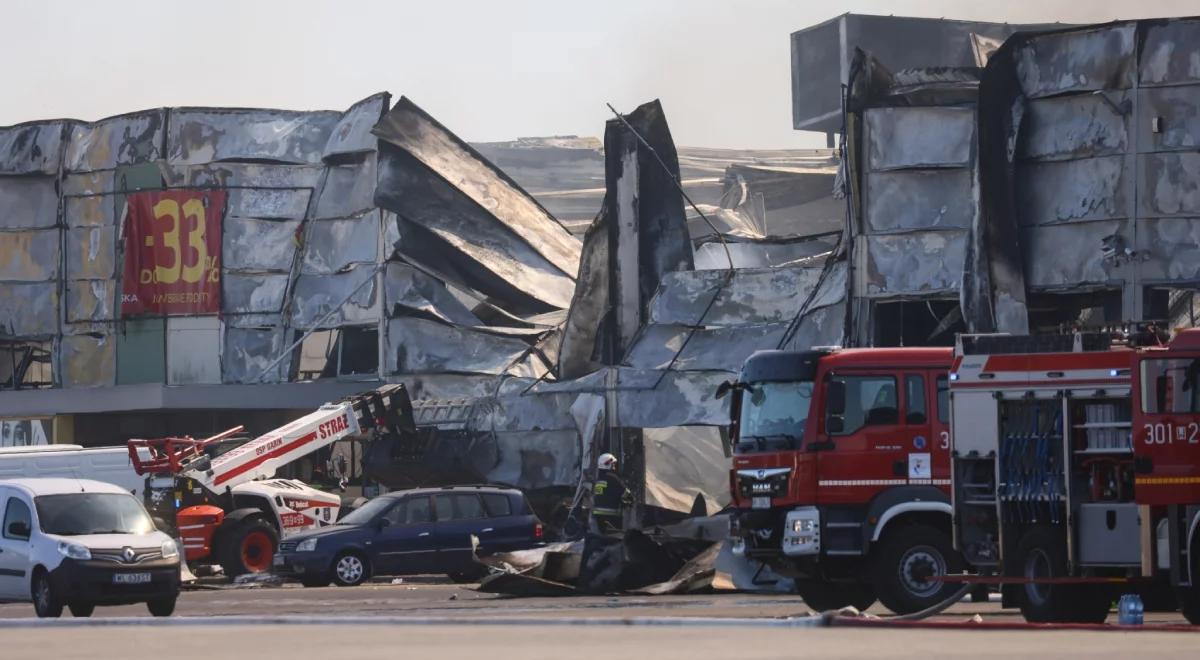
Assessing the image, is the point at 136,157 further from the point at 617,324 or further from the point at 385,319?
the point at 617,324

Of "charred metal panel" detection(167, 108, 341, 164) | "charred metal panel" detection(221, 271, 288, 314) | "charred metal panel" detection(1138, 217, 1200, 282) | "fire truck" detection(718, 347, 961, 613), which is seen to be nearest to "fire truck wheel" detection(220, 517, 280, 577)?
"fire truck" detection(718, 347, 961, 613)

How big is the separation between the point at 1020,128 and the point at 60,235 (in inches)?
1192

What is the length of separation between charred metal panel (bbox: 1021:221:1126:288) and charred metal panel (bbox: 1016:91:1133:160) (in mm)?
1269

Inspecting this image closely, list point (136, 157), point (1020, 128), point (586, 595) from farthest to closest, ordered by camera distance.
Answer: point (136, 157) → point (1020, 128) → point (586, 595)

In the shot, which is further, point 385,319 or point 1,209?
point 1,209

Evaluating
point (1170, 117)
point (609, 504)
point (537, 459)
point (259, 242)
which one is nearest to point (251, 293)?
point (259, 242)

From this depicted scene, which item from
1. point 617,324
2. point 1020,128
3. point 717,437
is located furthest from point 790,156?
point 1020,128

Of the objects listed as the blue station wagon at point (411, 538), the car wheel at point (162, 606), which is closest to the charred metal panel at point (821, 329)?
the blue station wagon at point (411, 538)

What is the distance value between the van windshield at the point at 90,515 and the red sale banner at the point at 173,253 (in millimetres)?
29728

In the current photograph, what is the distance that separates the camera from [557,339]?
158 ft

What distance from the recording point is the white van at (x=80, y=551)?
859 inches

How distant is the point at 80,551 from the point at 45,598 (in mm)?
661

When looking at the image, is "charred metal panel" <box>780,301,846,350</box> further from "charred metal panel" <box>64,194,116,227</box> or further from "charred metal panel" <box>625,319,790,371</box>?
"charred metal panel" <box>64,194,116,227</box>

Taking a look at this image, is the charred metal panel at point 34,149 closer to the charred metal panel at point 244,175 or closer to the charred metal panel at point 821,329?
the charred metal panel at point 244,175
